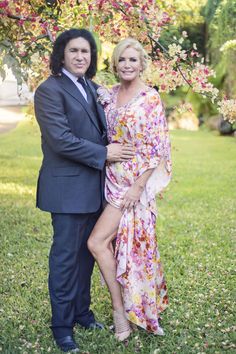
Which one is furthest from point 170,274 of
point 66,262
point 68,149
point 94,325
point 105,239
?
point 68,149

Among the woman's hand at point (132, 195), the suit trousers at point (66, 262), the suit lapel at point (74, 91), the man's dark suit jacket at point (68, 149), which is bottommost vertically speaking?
the suit trousers at point (66, 262)

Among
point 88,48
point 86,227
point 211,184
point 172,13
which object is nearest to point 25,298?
point 86,227

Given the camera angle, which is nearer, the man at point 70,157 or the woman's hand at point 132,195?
the man at point 70,157

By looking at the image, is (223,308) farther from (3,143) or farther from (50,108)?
(3,143)

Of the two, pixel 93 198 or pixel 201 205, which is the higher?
pixel 93 198

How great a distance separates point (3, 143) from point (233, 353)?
12.8 meters

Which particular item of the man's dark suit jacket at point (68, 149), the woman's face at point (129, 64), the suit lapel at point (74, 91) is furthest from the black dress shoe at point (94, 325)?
the woman's face at point (129, 64)

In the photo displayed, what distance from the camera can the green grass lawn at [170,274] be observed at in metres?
3.81

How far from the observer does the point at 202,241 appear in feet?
21.0

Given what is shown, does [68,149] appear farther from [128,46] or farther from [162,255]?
[162,255]

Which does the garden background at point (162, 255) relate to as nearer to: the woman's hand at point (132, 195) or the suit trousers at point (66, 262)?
the suit trousers at point (66, 262)

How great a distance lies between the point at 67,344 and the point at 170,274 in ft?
5.84

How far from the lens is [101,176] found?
3.64 meters

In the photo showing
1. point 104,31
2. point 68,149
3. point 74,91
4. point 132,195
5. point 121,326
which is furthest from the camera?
point 104,31
